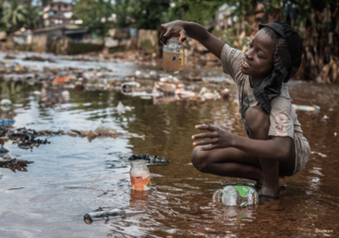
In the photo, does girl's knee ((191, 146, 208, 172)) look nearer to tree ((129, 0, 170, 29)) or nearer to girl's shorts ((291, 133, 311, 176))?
girl's shorts ((291, 133, 311, 176))

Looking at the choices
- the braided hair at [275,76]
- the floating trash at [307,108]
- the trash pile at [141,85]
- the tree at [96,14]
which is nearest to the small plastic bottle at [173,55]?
the braided hair at [275,76]

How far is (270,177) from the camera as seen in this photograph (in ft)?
7.61

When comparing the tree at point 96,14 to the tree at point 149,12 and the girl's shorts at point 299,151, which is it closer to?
the tree at point 149,12

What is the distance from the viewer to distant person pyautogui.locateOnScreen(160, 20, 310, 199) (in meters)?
2.04

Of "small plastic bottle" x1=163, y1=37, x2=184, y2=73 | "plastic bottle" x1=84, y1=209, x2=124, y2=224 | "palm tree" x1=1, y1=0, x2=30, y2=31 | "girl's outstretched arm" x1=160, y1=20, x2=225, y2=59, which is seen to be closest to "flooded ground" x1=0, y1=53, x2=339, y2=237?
"plastic bottle" x1=84, y1=209, x2=124, y2=224

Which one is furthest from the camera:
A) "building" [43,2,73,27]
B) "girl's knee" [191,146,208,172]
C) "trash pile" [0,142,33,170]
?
"building" [43,2,73,27]

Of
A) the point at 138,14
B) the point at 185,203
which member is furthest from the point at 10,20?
the point at 185,203

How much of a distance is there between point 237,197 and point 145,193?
1.81 feet

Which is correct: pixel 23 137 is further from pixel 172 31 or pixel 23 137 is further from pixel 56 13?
pixel 56 13

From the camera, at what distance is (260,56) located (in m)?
2.16

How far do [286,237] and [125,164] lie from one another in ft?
4.83

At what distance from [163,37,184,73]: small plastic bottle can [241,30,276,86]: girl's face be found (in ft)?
1.98

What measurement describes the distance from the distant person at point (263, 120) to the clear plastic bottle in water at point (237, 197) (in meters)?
0.16

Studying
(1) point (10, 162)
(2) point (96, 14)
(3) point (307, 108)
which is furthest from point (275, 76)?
(2) point (96, 14)
